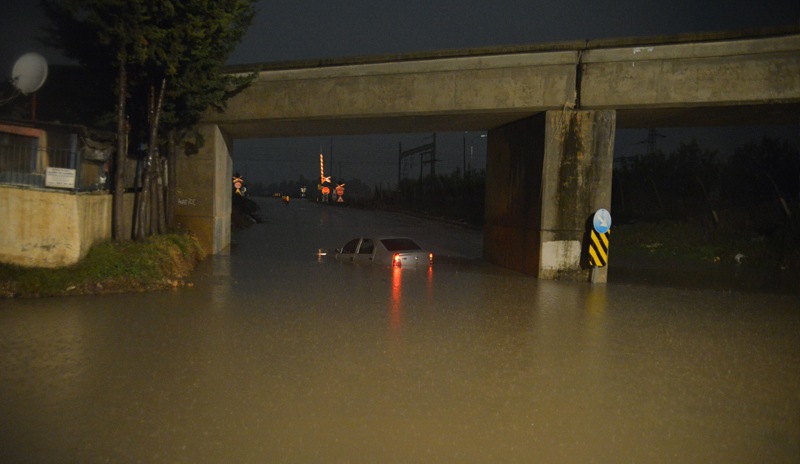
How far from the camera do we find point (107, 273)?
43.9 feet

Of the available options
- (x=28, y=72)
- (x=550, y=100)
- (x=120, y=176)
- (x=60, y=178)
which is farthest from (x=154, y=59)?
(x=550, y=100)

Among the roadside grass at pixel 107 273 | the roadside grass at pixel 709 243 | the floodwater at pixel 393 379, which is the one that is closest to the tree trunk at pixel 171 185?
the roadside grass at pixel 107 273

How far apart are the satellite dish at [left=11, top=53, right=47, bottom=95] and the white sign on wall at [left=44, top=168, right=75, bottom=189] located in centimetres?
870

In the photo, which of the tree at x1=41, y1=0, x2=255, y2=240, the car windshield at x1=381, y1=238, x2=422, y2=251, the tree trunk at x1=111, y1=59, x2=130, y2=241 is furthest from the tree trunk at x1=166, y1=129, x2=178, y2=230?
the car windshield at x1=381, y1=238, x2=422, y2=251

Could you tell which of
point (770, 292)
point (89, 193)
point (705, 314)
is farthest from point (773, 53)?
point (89, 193)

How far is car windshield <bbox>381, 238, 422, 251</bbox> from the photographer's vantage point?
61.9 feet

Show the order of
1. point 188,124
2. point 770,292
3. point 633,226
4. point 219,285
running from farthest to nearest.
Result: point 633,226 < point 188,124 < point 770,292 < point 219,285

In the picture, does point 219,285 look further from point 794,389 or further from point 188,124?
point 794,389

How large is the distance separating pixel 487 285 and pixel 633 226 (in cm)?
1778

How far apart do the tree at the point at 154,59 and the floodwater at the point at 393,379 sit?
5.65 m

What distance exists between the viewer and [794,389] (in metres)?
7.13

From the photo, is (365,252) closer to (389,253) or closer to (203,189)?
(389,253)

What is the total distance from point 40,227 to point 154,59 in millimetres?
4779

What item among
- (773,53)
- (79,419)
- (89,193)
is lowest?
(79,419)
